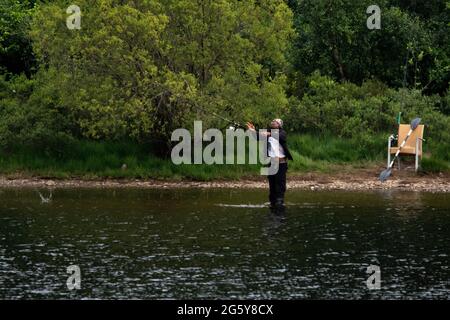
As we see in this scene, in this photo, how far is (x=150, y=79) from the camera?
31547 mm

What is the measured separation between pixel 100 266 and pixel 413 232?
23.5ft

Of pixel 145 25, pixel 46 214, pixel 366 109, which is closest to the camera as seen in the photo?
pixel 46 214

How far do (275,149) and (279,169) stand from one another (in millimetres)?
532

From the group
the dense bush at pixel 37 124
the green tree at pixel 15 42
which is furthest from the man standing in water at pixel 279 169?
the green tree at pixel 15 42

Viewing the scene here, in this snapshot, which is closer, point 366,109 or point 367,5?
point 366,109

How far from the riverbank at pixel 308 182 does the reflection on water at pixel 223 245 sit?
166cm

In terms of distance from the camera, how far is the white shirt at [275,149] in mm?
25828

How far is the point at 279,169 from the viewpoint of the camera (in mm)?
25734

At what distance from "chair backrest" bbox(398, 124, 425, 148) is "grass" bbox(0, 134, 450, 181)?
713 mm

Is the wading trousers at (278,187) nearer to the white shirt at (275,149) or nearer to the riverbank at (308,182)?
the white shirt at (275,149)

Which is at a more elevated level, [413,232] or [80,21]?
[80,21]

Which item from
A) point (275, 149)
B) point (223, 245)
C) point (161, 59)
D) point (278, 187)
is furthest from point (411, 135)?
point (223, 245)

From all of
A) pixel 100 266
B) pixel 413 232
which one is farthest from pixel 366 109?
pixel 100 266
